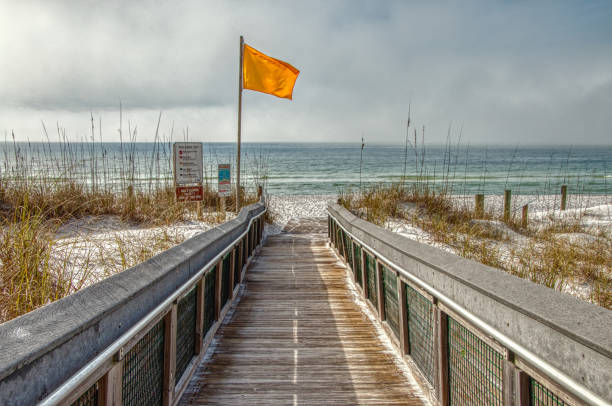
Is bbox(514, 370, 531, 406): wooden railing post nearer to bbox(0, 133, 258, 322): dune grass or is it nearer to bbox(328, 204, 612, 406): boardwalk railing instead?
bbox(328, 204, 612, 406): boardwalk railing

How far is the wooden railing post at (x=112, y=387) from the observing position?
4.63ft

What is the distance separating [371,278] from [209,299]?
5.30ft

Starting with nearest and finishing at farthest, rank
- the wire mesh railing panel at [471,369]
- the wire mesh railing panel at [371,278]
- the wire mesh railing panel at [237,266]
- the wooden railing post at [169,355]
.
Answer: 1. the wire mesh railing panel at [471,369]
2. the wooden railing post at [169,355]
3. the wire mesh railing panel at [371,278]
4. the wire mesh railing panel at [237,266]

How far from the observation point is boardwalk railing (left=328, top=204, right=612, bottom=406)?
115cm

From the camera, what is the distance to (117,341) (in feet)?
4.73

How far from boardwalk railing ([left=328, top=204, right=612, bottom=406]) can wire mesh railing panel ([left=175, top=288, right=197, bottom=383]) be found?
1.41 meters

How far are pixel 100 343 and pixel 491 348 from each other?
153 cm

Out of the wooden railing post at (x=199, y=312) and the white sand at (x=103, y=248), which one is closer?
the wooden railing post at (x=199, y=312)

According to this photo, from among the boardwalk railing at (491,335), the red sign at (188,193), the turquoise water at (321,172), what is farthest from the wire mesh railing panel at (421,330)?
the turquoise water at (321,172)

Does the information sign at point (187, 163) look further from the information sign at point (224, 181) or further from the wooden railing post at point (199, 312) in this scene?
the wooden railing post at point (199, 312)

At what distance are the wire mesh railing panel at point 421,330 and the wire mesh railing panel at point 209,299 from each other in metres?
1.52

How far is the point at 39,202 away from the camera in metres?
6.20

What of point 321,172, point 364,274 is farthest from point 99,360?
point 321,172

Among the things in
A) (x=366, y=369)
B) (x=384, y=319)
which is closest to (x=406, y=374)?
(x=366, y=369)
